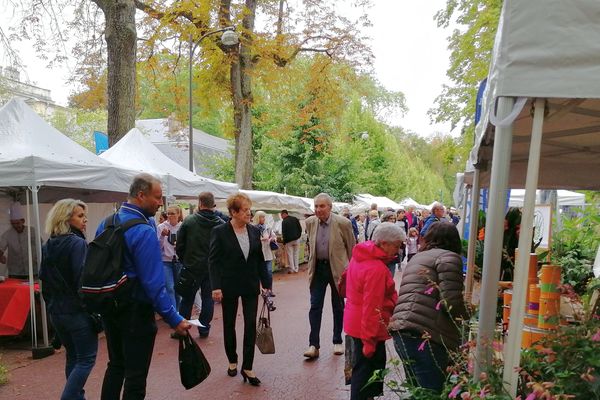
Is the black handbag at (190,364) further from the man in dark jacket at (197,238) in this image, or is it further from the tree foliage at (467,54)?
the tree foliage at (467,54)

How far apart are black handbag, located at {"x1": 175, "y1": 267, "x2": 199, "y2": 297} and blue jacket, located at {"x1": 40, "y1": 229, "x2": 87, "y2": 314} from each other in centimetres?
275

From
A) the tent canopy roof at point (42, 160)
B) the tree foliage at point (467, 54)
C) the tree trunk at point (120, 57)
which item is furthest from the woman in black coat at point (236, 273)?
the tree foliage at point (467, 54)

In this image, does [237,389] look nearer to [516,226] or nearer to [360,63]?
[516,226]

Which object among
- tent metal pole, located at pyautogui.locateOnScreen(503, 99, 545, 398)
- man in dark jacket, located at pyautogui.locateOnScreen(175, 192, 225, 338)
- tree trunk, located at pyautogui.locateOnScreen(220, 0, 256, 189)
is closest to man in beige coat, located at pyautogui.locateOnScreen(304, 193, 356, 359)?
man in dark jacket, located at pyautogui.locateOnScreen(175, 192, 225, 338)

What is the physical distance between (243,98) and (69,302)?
1503 cm

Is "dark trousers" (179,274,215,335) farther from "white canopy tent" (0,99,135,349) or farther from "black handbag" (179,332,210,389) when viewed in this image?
"black handbag" (179,332,210,389)

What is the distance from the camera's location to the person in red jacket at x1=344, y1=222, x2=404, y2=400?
12.7 feet

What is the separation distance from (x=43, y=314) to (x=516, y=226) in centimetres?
575

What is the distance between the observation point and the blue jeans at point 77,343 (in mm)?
4066

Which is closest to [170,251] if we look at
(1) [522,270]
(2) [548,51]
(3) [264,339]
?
(3) [264,339]

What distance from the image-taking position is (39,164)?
6.49 metres

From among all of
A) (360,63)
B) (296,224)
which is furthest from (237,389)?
(360,63)

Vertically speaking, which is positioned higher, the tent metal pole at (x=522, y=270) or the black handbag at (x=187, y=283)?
the tent metal pole at (x=522, y=270)

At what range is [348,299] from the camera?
418 centimetres
